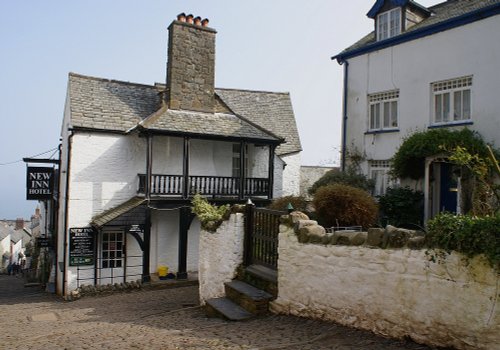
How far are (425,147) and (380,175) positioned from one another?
299 cm

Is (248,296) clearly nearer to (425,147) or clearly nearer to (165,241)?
(425,147)

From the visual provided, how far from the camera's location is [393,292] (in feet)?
19.7

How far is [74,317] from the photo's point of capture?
1165 cm

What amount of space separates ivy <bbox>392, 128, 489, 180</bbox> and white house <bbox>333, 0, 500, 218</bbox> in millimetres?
397

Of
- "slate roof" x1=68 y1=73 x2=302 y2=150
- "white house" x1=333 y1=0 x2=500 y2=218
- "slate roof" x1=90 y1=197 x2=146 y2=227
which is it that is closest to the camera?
"white house" x1=333 y1=0 x2=500 y2=218

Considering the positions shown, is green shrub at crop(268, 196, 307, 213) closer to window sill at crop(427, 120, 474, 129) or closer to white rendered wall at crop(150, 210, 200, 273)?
window sill at crop(427, 120, 474, 129)

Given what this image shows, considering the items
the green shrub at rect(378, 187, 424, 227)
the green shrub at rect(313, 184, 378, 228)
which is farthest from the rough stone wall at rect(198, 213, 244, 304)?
the green shrub at rect(378, 187, 424, 227)

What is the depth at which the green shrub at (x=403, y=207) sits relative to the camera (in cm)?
1355

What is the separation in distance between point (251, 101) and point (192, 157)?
6597 millimetres

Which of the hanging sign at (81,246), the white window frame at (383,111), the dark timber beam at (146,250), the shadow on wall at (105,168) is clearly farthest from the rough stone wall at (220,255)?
the white window frame at (383,111)

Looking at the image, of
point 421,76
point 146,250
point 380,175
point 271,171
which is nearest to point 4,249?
point 146,250

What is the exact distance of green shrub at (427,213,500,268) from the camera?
4848mm

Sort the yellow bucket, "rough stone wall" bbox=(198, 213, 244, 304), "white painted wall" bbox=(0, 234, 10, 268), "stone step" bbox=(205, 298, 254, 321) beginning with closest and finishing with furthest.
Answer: "stone step" bbox=(205, 298, 254, 321) → "rough stone wall" bbox=(198, 213, 244, 304) → the yellow bucket → "white painted wall" bbox=(0, 234, 10, 268)

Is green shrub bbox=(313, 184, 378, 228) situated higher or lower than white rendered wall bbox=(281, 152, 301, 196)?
lower
